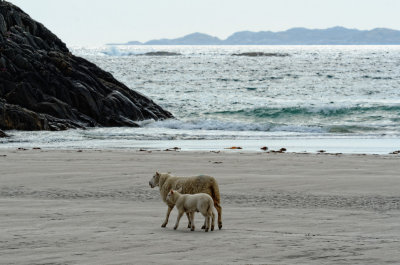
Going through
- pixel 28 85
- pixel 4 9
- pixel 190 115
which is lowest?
pixel 190 115

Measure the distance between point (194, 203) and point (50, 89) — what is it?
21730mm

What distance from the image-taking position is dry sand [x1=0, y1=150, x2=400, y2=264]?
6.93 metres

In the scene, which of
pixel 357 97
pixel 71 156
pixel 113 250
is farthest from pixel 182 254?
pixel 357 97

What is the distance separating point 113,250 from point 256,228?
227 centimetres

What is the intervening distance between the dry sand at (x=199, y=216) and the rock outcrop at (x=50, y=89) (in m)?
9.48

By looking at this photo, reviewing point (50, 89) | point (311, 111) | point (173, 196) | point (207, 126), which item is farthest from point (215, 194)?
point (311, 111)

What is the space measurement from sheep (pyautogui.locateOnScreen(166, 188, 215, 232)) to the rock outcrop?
17.2 m

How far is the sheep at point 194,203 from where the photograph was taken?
8.10m

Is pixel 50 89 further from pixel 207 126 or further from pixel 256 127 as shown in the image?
pixel 256 127

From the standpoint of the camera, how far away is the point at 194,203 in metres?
8.15

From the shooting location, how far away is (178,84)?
65.4 metres

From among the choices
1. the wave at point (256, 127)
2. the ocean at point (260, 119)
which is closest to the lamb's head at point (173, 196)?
the ocean at point (260, 119)

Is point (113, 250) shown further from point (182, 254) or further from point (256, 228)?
point (256, 228)

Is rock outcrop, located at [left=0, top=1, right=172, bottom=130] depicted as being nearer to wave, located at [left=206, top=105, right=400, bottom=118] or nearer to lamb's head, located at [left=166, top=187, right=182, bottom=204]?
wave, located at [left=206, top=105, right=400, bottom=118]
